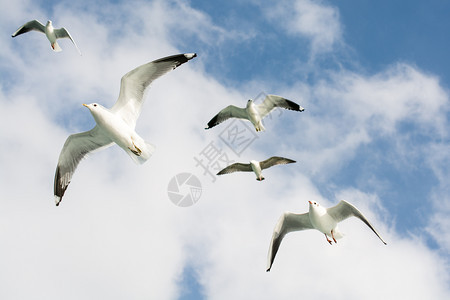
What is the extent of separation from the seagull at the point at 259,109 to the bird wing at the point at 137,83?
4930 mm

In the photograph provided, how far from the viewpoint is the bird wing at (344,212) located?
10.2 metres

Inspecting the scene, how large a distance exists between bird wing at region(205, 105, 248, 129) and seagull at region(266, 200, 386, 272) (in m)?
4.10

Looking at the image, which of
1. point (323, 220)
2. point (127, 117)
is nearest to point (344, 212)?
point (323, 220)

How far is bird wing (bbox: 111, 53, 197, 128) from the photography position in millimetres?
8891

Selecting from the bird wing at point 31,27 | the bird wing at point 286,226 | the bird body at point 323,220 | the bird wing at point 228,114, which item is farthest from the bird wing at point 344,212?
the bird wing at point 31,27

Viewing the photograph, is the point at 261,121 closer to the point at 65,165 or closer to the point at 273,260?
the point at 273,260

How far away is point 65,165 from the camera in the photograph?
1008cm

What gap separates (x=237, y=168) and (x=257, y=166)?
722 mm

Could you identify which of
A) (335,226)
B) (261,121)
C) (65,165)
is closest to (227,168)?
(261,121)

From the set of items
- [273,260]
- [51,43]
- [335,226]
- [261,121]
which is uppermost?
[51,43]

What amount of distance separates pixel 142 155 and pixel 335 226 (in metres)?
4.78

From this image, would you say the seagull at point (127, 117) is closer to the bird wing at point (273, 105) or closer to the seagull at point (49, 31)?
the bird wing at point (273, 105)

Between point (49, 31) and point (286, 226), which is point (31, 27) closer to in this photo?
point (49, 31)

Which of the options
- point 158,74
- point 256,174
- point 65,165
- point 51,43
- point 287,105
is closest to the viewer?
point 158,74
